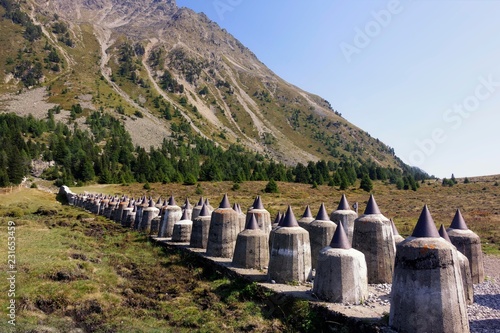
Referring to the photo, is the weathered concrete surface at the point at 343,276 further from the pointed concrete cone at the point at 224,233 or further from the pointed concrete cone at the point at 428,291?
the pointed concrete cone at the point at 224,233

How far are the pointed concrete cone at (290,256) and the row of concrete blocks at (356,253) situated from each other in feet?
0.12

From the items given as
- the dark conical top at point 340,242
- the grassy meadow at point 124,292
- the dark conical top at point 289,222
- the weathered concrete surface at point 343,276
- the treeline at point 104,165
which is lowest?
the grassy meadow at point 124,292

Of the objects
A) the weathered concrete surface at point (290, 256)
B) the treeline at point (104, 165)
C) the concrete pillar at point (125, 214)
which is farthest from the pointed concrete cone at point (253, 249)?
the treeline at point (104, 165)

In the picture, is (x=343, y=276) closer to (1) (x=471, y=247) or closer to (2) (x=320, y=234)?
(2) (x=320, y=234)

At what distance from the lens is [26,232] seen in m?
27.6

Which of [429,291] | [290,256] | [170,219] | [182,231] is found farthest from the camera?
[170,219]

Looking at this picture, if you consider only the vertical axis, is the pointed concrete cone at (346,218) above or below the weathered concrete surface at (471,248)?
above

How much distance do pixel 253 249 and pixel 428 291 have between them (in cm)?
858

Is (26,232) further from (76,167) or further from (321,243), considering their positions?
(76,167)

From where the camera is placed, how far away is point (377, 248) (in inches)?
568

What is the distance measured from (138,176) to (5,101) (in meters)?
88.4

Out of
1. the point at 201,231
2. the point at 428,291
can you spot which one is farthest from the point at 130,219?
the point at 428,291

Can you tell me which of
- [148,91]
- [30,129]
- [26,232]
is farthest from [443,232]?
[148,91]

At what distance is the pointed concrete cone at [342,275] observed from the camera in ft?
39.2
